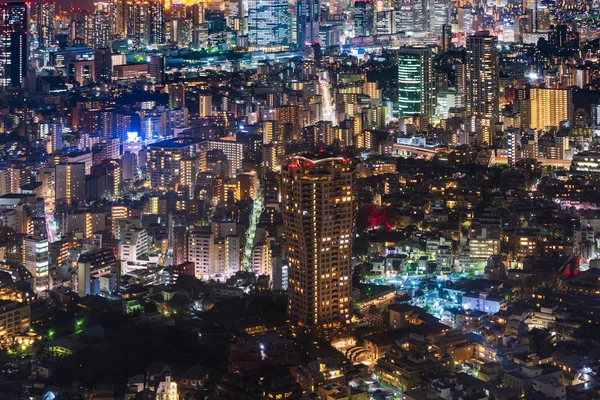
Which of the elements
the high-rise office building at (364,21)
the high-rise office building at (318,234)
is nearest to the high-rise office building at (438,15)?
the high-rise office building at (364,21)

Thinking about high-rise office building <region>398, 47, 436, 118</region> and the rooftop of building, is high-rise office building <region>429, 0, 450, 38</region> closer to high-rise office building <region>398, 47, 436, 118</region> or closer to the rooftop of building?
high-rise office building <region>398, 47, 436, 118</region>

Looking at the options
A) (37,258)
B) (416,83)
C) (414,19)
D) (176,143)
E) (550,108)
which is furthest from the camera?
(414,19)

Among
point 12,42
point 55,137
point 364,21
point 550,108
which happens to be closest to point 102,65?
point 12,42

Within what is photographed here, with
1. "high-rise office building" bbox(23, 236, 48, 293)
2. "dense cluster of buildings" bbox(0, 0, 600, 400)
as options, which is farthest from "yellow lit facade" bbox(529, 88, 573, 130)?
"high-rise office building" bbox(23, 236, 48, 293)

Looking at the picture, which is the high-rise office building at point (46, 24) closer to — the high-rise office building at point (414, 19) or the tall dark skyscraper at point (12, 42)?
the tall dark skyscraper at point (12, 42)

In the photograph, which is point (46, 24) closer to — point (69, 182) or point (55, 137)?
point (55, 137)
